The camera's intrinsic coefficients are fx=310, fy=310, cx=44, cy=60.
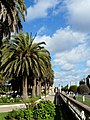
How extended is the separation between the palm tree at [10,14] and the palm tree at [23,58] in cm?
1337

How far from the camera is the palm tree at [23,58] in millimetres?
45719

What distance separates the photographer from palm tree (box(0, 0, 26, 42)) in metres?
28.1

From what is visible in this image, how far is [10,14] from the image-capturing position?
96.0 feet

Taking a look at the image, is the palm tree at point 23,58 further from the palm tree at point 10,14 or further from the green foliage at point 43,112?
the green foliage at point 43,112

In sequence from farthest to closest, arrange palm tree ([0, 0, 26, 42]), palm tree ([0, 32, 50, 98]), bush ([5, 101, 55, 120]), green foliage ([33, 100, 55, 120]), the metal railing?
palm tree ([0, 32, 50, 98]), palm tree ([0, 0, 26, 42]), green foliage ([33, 100, 55, 120]), bush ([5, 101, 55, 120]), the metal railing

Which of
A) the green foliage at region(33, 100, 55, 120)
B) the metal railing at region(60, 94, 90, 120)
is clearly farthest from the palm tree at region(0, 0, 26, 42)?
the metal railing at region(60, 94, 90, 120)

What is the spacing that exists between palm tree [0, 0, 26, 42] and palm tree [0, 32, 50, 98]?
13366 mm

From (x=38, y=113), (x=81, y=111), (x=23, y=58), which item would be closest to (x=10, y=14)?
(x=38, y=113)

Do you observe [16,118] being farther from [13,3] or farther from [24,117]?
[13,3]

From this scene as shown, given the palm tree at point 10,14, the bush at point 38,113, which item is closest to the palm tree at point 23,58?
the palm tree at point 10,14

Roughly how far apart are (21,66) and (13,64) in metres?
1.25

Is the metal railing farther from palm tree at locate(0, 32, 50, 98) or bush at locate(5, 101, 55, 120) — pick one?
palm tree at locate(0, 32, 50, 98)

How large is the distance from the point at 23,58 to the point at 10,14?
57.1 feet

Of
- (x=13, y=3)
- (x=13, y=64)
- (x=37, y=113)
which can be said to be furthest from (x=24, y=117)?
(x=13, y=64)
